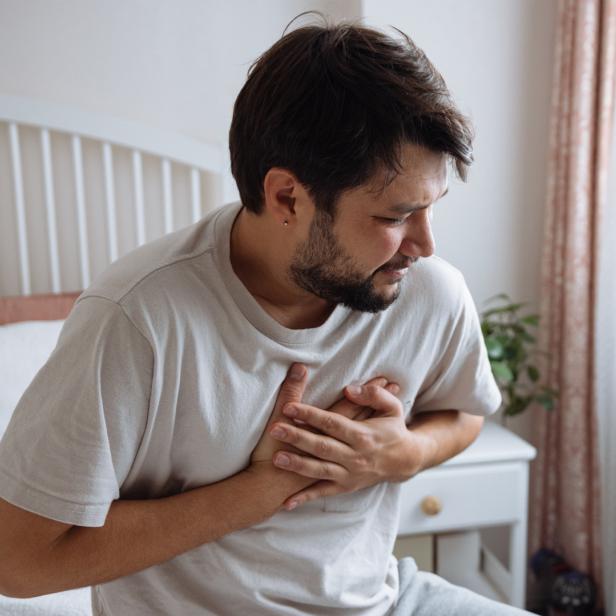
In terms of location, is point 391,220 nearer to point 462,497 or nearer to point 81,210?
point 462,497

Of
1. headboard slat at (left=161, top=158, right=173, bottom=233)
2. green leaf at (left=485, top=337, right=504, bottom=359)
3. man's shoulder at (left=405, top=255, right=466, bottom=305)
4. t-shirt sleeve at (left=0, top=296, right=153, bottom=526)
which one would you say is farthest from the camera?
headboard slat at (left=161, top=158, right=173, bottom=233)

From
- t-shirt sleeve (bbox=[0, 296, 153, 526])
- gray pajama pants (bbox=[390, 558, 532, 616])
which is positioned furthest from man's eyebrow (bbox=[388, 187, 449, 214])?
gray pajama pants (bbox=[390, 558, 532, 616])

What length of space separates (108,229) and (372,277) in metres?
1.21

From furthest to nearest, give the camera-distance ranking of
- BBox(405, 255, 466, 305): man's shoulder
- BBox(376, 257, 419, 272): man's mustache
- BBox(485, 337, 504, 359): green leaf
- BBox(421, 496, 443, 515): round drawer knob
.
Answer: BBox(485, 337, 504, 359): green leaf → BBox(421, 496, 443, 515): round drawer knob → BBox(405, 255, 466, 305): man's shoulder → BBox(376, 257, 419, 272): man's mustache

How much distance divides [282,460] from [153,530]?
0.18 meters

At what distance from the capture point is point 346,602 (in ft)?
3.50

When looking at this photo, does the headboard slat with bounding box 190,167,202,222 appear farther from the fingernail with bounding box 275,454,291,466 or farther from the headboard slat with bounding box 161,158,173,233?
the fingernail with bounding box 275,454,291,466

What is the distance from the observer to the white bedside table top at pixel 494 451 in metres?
1.78

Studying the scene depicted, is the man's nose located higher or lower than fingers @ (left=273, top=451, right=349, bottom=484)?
higher

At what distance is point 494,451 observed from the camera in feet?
5.94

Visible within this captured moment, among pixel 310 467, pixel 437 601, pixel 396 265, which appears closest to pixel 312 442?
pixel 310 467

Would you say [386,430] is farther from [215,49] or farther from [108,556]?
[215,49]

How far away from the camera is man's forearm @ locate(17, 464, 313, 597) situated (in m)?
0.90

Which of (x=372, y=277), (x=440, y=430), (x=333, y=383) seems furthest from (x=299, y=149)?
(x=440, y=430)
